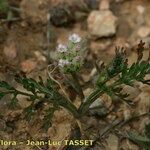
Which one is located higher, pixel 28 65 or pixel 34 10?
pixel 34 10

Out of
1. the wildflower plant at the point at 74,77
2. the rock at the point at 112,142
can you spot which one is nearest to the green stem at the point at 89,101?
the wildflower plant at the point at 74,77

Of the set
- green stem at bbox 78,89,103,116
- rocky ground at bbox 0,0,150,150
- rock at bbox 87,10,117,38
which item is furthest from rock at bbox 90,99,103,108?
rock at bbox 87,10,117,38

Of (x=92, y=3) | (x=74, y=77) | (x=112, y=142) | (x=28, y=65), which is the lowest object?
(x=112, y=142)

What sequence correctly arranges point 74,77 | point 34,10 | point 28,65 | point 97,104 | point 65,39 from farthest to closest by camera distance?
1. point 34,10
2. point 65,39
3. point 28,65
4. point 97,104
5. point 74,77

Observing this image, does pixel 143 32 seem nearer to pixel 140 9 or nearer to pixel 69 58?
pixel 140 9

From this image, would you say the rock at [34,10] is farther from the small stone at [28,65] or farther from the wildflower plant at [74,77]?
the wildflower plant at [74,77]

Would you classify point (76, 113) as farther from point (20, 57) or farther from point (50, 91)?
point (20, 57)

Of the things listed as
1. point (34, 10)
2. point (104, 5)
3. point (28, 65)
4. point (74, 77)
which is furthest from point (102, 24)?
point (74, 77)
